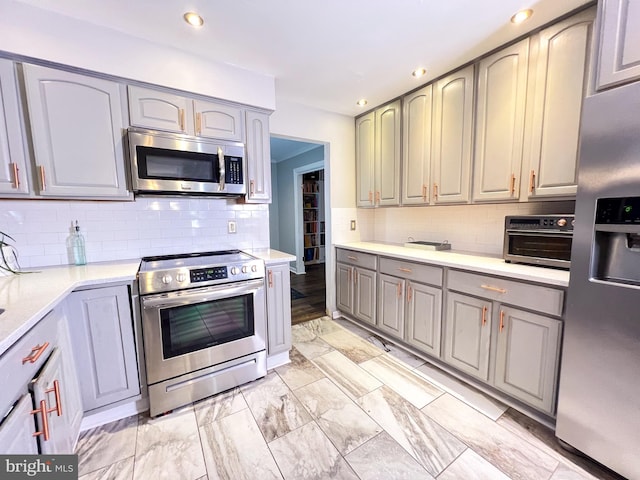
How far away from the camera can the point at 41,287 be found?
1314mm

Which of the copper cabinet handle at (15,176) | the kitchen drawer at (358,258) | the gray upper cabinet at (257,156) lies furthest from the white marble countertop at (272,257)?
the copper cabinet handle at (15,176)

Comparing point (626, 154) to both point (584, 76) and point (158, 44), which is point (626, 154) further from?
point (158, 44)

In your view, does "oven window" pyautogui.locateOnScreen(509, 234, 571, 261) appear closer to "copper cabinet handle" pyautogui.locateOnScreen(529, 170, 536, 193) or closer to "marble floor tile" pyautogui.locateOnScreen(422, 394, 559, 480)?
"copper cabinet handle" pyautogui.locateOnScreen(529, 170, 536, 193)

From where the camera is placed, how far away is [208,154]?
2014 mm

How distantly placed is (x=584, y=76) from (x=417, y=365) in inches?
85.4

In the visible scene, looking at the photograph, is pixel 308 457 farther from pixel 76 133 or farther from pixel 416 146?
pixel 416 146

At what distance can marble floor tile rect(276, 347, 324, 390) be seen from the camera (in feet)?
6.62

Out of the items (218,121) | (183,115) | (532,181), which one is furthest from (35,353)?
(532,181)

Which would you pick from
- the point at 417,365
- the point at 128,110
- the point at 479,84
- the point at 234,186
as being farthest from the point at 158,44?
the point at 417,365

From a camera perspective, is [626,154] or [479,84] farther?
[479,84]

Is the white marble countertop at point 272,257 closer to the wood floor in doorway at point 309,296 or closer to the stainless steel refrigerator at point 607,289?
the wood floor in doorway at point 309,296

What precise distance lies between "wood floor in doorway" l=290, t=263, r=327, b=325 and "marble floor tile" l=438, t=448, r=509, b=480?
6.55ft

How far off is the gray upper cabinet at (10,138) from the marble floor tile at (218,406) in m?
1.72

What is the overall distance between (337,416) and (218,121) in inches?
89.6
